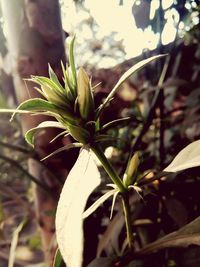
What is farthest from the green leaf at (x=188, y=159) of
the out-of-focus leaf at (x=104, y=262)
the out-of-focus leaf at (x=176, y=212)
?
the out-of-focus leaf at (x=176, y=212)

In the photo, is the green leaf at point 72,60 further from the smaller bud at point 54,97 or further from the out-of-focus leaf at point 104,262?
the out-of-focus leaf at point 104,262

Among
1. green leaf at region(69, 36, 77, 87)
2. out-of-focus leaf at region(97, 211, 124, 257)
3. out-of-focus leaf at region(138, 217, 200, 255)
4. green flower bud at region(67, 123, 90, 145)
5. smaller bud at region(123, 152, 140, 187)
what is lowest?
out-of-focus leaf at region(97, 211, 124, 257)

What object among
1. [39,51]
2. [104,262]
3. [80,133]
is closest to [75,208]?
[80,133]

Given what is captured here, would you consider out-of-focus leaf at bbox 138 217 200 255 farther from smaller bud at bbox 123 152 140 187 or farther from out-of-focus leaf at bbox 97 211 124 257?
out-of-focus leaf at bbox 97 211 124 257

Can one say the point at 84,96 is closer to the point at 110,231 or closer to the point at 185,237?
the point at 185,237

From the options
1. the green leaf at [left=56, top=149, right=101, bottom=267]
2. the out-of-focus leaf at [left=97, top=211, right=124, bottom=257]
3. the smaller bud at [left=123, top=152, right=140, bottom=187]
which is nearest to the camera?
the green leaf at [left=56, top=149, right=101, bottom=267]

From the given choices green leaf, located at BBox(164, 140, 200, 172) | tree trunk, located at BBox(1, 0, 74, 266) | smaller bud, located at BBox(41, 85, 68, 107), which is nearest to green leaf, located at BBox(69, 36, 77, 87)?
smaller bud, located at BBox(41, 85, 68, 107)
